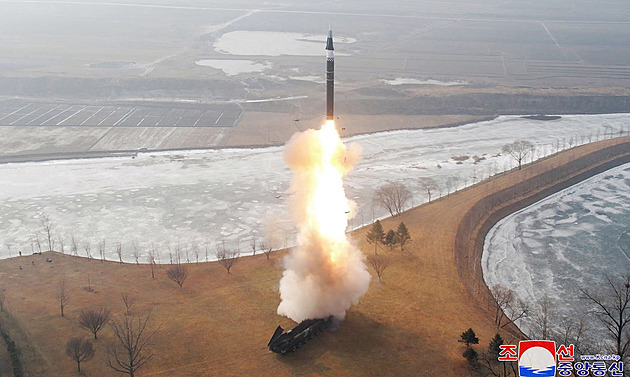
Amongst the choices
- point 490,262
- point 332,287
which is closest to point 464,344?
point 332,287

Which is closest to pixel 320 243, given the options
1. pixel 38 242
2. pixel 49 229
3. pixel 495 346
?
pixel 495 346

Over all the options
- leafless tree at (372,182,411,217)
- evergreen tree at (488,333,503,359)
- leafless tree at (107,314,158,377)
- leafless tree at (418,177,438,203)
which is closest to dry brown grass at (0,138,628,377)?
leafless tree at (107,314,158,377)

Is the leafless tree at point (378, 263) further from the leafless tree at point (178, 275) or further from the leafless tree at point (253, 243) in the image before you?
the leafless tree at point (178, 275)

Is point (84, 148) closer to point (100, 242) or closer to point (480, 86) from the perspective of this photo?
point (100, 242)

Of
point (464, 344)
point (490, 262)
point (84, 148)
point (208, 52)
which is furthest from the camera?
point (208, 52)

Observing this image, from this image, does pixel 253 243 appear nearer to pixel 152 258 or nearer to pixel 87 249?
pixel 152 258

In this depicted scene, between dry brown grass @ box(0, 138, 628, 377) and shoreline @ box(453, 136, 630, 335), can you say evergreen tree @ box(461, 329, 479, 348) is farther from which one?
shoreline @ box(453, 136, 630, 335)
